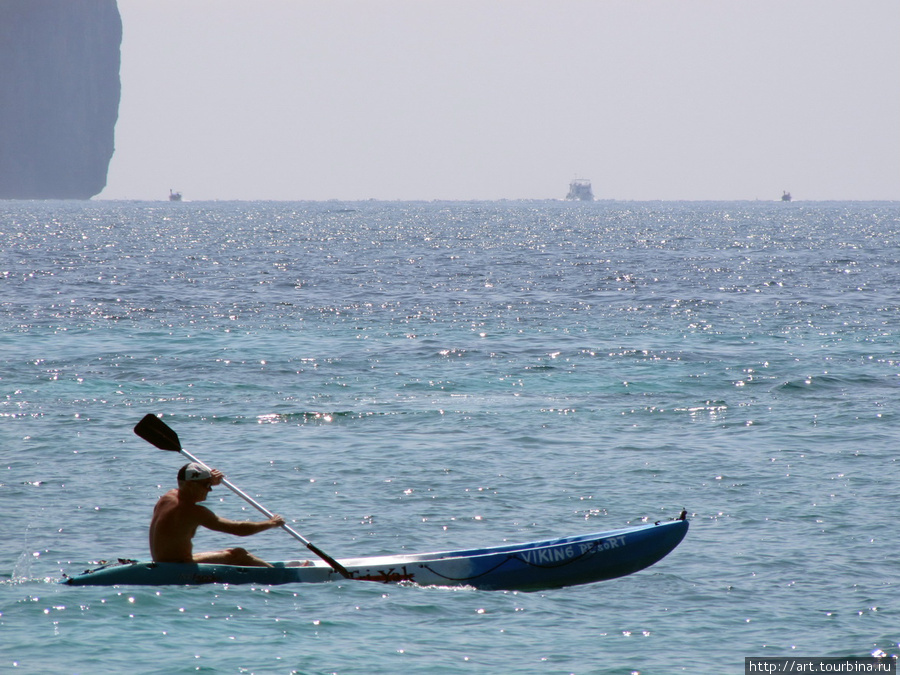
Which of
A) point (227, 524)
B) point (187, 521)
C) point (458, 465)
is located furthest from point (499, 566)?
point (458, 465)

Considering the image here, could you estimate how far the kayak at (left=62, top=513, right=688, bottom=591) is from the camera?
11.3 meters

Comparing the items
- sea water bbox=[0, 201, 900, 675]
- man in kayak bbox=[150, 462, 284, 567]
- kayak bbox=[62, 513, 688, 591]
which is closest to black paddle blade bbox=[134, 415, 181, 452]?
man in kayak bbox=[150, 462, 284, 567]

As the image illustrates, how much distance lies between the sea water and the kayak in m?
0.21

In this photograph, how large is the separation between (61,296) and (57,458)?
25.5 meters

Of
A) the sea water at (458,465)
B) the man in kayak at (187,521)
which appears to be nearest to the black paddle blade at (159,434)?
the man in kayak at (187,521)

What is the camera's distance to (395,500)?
48.5 feet

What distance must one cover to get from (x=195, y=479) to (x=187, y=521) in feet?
1.68

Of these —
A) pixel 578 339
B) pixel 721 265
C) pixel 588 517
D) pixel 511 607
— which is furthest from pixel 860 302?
pixel 511 607

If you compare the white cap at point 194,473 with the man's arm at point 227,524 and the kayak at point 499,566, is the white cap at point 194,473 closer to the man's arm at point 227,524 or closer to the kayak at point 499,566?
the man's arm at point 227,524

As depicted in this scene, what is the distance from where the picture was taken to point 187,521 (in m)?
10.8

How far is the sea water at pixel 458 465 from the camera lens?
9812mm

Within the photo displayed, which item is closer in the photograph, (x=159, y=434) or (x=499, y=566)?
(x=499, y=566)

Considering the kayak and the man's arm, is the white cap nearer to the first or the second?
the man's arm

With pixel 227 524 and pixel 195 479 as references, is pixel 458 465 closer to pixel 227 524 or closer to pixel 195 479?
pixel 227 524
